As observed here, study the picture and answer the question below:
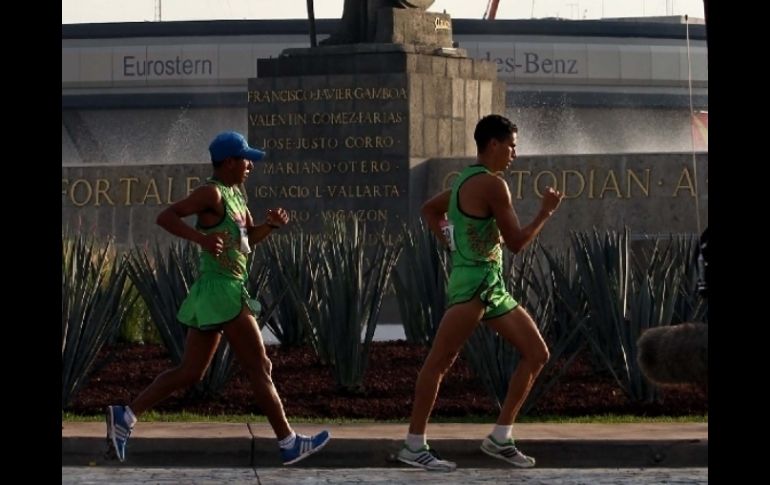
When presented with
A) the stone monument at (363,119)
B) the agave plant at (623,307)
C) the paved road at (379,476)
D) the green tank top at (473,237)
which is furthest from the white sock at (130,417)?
the stone monument at (363,119)

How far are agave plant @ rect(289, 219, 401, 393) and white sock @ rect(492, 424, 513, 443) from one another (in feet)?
10.00

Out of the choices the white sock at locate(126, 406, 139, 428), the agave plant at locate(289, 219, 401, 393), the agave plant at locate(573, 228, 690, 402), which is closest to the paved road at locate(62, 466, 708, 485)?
the white sock at locate(126, 406, 139, 428)

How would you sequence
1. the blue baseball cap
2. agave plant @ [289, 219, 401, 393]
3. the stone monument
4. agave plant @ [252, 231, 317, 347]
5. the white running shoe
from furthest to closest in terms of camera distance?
the stone monument < agave plant @ [252, 231, 317, 347] < agave plant @ [289, 219, 401, 393] < the white running shoe < the blue baseball cap

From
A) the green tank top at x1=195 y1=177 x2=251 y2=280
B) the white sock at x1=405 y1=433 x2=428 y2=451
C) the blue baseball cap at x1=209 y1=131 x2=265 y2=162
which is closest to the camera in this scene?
the green tank top at x1=195 y1=177 x2=251 y2=280

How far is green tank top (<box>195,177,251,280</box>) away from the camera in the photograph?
8289 mm

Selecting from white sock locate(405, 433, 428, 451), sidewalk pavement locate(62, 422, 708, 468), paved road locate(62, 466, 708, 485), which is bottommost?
paved road locate(62, 466, 708, 485)

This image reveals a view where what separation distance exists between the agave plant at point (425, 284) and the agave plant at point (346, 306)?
0.83 meters

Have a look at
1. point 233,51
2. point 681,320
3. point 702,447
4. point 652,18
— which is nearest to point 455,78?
point 681,320

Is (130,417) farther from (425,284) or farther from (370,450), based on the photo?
(425,284)

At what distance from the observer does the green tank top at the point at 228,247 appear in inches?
326

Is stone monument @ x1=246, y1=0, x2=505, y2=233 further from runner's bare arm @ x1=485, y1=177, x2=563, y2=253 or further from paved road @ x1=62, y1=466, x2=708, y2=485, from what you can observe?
runner's bare arm @ x1=485, y1=177, x2=563, y2=253

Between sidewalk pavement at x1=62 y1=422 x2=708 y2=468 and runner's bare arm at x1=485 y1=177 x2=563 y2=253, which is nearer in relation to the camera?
runner's bare arm at x1=485 y1=177 x2=563 y2=253
